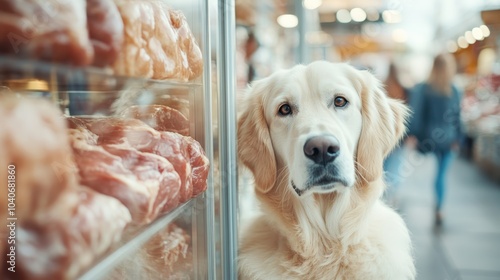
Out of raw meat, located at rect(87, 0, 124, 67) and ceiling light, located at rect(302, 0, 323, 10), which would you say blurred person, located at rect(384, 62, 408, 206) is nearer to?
ceiling light, located at rect(302, 0, 323, 10)

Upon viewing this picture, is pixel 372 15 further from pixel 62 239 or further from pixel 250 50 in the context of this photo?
pixel 62 239

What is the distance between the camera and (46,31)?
25.8 inches

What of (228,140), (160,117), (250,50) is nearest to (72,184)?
(160,117)

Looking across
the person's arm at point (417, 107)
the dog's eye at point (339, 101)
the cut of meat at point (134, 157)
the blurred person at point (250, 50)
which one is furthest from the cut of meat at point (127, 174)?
the blurred person at point (250, 50)

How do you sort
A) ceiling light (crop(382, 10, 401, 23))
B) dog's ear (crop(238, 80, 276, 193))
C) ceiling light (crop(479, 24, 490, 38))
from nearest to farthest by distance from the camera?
dog's ear (crop(238, 80, 276, 193)) → ceiling light (crop(382, 10, 401, 23)) → ceiling light (crop(479, 24, 490, 38))

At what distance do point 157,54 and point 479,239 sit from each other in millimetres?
3841

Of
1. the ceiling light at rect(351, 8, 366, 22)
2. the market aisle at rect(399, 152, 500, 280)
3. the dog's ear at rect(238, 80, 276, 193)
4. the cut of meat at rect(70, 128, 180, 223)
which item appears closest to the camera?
the cut of meat at rect(70, 128, 180, 223)

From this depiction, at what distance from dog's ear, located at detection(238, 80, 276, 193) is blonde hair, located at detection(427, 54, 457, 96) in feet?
5.46

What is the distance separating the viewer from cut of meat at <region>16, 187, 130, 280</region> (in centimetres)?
66

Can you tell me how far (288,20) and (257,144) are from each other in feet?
6.62

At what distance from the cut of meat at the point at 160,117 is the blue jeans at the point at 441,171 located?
2.95 meters

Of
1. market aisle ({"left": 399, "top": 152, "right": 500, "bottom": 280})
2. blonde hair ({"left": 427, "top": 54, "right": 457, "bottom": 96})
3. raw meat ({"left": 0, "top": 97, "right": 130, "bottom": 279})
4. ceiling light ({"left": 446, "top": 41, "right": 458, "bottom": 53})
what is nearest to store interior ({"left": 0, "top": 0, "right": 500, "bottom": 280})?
raw meat ({"left": 0, "top": 97, "right": 130, "bottom": 279})

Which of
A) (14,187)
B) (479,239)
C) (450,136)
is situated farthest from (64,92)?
(479,239)

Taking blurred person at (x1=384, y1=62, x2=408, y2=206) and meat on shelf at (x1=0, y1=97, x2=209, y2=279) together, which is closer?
meat on shelf at (x1=0, y1=97, x2=209, y2=279)
